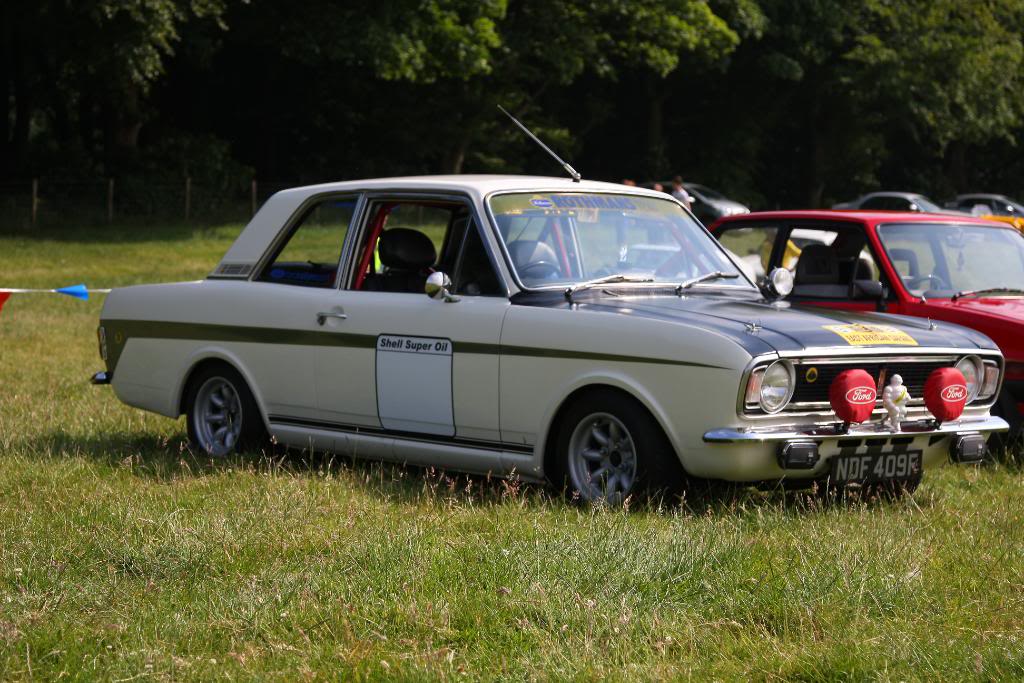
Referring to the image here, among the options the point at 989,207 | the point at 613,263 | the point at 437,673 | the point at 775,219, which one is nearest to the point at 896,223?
→ the point at 775,219

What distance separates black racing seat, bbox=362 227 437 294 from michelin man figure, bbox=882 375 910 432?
258 cm

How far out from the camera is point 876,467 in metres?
7.07

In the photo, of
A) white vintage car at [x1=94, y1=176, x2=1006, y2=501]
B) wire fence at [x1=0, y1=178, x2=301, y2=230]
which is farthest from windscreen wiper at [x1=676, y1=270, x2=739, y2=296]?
wire fence at [x1=0, y1=178, x2=301, y2=230]

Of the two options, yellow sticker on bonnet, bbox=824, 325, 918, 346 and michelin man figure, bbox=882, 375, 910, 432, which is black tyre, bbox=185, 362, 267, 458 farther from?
michelin man figure, bbox=882, 375, 910, 432

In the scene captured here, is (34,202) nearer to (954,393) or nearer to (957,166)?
(954,393)

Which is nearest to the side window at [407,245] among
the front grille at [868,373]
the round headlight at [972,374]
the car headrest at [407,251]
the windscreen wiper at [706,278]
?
the car headrest at [407,251]

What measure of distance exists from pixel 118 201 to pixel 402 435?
98.7 feet

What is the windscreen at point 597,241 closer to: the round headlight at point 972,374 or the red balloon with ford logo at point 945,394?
the round headlight at point 972,374

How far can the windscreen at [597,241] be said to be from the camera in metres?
7.85

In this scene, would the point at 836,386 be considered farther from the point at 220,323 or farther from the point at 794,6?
the point at 794,6

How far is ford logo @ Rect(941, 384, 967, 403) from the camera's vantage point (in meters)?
7.18

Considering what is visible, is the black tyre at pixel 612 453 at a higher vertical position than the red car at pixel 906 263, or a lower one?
lower

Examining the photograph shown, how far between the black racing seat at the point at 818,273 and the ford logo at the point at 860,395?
3272mm

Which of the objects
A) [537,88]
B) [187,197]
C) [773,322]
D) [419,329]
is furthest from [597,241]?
[537,88]
